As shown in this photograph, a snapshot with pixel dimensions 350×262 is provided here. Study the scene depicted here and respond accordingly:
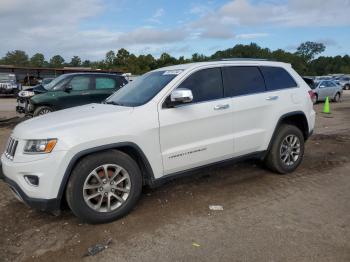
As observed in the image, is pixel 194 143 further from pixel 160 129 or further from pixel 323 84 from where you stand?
pixel 323 84

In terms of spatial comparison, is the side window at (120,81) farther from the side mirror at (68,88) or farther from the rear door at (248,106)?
the rear door at (248,106)

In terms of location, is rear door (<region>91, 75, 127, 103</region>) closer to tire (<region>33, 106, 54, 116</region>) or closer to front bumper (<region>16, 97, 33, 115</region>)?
tire (<region>33, 106, 54, 116</region>)

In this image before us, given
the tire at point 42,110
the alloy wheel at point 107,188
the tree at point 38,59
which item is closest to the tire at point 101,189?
the alloy wheel at point 107,188

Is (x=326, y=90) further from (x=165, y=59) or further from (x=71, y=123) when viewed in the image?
(x=165, y=59)

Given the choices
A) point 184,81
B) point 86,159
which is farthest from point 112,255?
point 184,81

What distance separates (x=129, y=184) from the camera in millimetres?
4250

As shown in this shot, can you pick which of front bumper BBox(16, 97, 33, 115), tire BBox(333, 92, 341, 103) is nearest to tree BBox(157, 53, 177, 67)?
tire BBox(333, 92, 341, 103)

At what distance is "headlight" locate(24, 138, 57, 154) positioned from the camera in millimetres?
3772

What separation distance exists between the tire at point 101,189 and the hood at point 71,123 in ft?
1.10

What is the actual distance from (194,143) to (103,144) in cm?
122

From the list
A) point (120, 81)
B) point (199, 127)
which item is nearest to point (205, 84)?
point (199, 127)

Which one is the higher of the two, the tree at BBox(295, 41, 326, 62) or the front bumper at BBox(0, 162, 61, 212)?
the tree at BBox(295, 41, 326, 62)

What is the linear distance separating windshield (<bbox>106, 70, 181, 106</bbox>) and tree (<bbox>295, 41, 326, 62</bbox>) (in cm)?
13812

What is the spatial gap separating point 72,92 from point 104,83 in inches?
40.6
